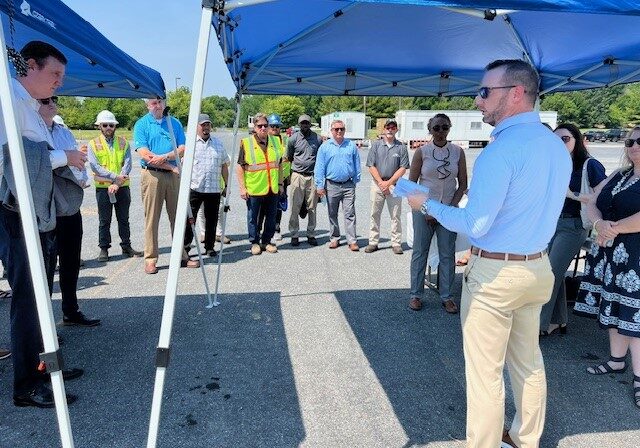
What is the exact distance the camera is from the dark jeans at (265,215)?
21.2ft

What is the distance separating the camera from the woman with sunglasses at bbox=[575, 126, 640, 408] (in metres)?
2.93

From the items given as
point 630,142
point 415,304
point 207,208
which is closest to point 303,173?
point 207,208

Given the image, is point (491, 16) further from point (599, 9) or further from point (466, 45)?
point (466, 45)

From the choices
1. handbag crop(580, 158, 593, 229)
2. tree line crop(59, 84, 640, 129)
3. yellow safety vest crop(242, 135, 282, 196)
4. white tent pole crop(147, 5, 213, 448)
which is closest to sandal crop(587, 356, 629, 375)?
handbag crop(580, 158, 593, 229)

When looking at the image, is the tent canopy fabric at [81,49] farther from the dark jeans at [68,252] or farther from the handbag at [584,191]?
the handbag at [584,191]

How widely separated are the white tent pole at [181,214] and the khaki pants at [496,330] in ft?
4.56

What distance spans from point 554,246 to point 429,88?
2.75 meters

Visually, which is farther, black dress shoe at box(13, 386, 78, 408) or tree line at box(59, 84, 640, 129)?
tree line at box(59, 84, 640, 129)

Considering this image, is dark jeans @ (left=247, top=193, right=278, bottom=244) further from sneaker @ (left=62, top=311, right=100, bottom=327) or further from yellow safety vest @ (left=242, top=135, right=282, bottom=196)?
sneaker @ (left=62, top=311, right=100, bottom=327)

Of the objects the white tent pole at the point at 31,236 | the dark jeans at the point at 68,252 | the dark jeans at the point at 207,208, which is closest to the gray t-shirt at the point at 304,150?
the dark jeans at the point at 207,208

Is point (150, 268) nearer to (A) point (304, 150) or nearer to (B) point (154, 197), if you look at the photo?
(B) point (154, 197)

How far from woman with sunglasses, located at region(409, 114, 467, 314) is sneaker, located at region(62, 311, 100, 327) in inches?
118

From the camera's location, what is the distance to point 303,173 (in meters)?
7.00

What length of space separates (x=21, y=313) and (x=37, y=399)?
556 millimetres
